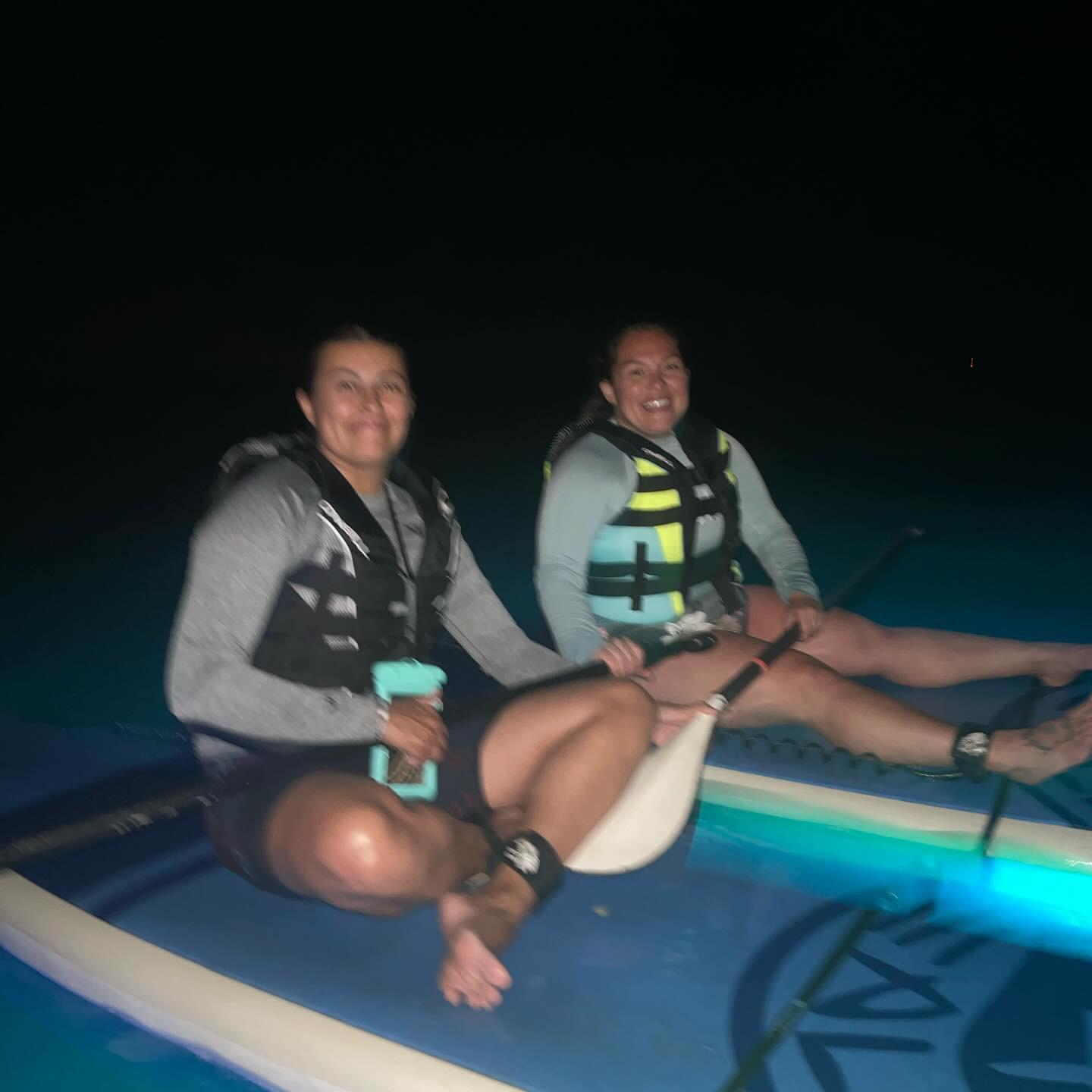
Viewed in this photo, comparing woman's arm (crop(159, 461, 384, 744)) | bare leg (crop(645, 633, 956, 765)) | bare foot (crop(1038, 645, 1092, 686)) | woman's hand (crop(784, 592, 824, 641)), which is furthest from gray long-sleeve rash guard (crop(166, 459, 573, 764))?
bare foot (crop(1038, 645, 1092, 686))

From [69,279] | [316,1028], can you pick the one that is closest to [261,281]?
[69,279]

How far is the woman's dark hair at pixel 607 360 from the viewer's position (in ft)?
5.08

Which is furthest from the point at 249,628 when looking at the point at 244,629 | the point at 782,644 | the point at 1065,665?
the point at 1065,665

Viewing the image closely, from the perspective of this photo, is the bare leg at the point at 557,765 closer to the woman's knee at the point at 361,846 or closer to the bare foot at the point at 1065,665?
the woman's knee at the point at 361,846

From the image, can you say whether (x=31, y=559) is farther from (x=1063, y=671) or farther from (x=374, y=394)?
(x=1063, y=671)

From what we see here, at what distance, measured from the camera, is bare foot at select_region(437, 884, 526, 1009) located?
998mm

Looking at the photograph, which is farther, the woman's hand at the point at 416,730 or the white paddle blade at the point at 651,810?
the white paddle blade at the point at 651,810

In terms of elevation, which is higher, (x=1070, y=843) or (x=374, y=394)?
(x=374, y=394)

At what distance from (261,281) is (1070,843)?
8.57 meters

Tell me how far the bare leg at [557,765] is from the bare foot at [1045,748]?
499 mm

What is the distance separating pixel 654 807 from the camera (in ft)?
4.16

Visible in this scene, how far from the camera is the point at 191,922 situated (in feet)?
4.00

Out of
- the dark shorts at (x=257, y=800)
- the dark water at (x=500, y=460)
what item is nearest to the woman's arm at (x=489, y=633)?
the dark shorts at (x=257, y=800)

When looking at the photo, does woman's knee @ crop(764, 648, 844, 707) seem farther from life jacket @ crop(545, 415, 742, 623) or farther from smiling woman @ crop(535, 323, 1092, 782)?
life jacket @ crop(545, 415, 742, 623)
